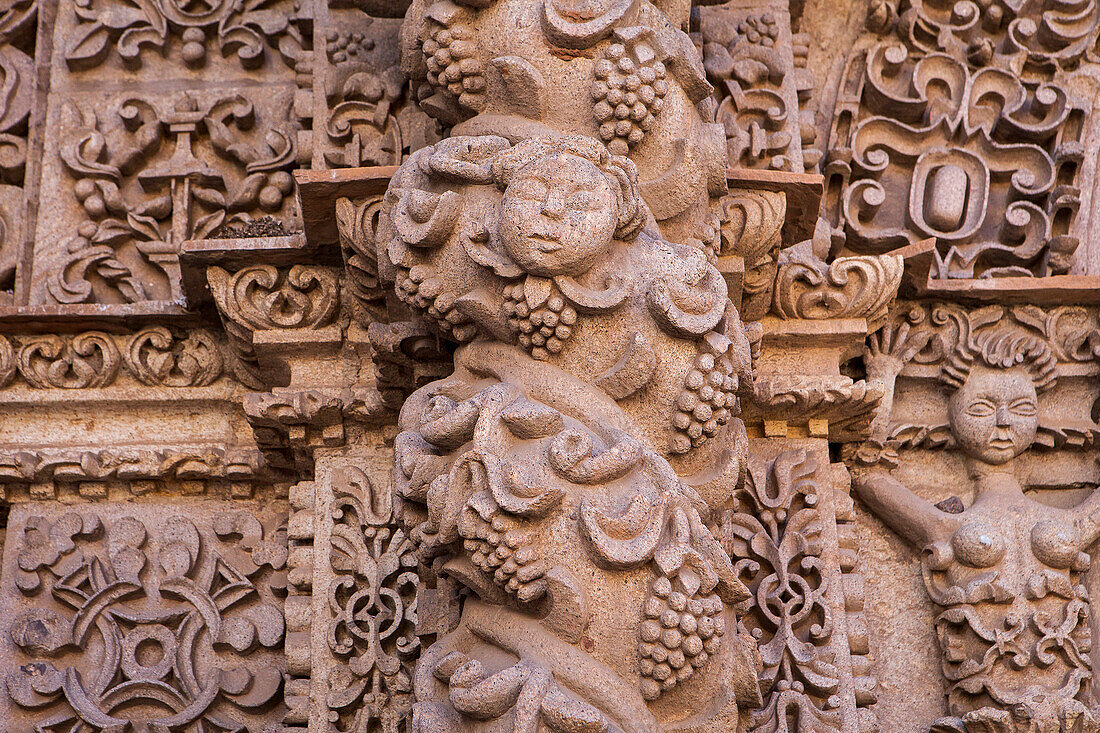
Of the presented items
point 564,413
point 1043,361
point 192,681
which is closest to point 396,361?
point 564,413

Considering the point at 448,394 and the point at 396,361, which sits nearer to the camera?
the point at 448,394

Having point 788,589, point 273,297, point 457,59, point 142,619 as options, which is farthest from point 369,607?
point 457,59

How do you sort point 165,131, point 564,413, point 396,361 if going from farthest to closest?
point 165,131
point 396,361
point 564,413

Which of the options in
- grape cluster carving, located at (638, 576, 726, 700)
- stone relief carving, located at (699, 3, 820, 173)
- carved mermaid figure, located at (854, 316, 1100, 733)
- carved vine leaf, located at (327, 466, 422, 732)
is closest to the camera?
grape cluster carving, located at (638, 576, 726, 700)

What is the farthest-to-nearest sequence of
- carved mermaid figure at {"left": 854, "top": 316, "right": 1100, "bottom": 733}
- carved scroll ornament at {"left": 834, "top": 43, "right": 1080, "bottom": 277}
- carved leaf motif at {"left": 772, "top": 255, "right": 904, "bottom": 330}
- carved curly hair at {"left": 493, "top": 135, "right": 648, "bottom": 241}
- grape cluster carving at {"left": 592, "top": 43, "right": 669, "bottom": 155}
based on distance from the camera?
carved scroll ornament at {"left": 834, "top": 43, "right": 1080, "bottom": 277}, carved leaf motif at {"left": 772, "top": 255, "right": 904, "bottom": 330}, carved mermaid figure at {"left": 854, "top": 316, "right": 1100, "bottom": 733}, grape cluster carving at {"left": 592, "top": 43, "right": 669, "bottom": 155}, carved curly hair at {"left": 493, "top": 135, "right": 648, "bottom": 241}

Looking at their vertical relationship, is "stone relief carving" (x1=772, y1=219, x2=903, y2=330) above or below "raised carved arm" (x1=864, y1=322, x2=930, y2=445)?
above

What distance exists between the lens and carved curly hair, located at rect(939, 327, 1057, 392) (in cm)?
299

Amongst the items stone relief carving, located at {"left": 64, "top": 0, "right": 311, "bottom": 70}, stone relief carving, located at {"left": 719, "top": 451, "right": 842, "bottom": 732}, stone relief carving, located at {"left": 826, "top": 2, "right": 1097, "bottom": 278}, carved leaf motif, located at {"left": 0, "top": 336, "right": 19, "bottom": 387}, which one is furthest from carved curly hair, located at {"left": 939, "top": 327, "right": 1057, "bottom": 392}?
carved leaf motif, located at {"left": 0, "top": 336, "right": 19, "bottom": 387}

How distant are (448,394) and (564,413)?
21cm

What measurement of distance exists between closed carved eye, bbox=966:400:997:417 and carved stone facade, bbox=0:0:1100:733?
0.01m

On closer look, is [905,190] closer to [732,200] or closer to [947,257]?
[947,257]

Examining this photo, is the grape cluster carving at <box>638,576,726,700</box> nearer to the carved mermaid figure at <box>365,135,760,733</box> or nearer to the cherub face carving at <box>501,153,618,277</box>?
the carved mermaid figure at <box>365,135,760,733</box>

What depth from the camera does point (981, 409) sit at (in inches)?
117

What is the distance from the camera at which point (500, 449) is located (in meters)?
2.19
